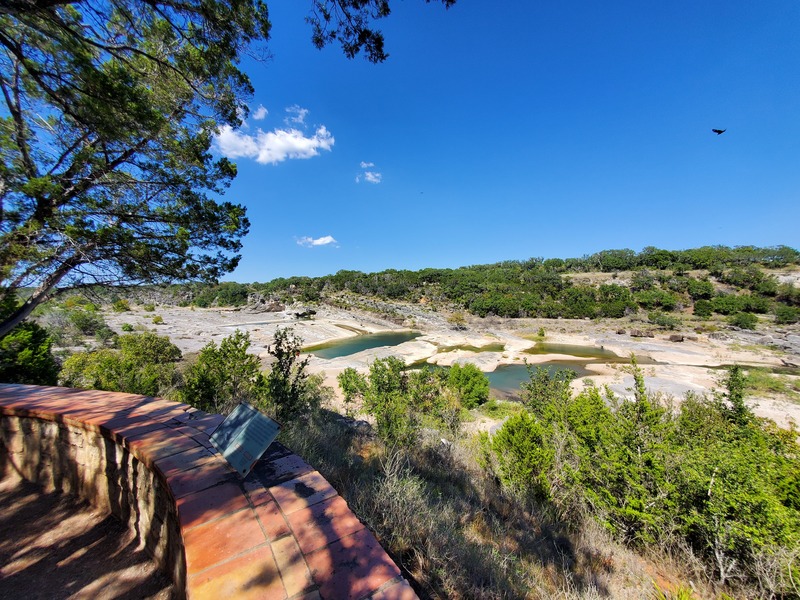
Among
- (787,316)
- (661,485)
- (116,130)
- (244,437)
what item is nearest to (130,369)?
(116,130)

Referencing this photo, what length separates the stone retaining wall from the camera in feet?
4.00

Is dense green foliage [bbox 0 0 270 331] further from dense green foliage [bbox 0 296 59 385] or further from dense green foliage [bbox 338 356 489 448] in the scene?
dense green foliage [bbox 338 356 489 448]

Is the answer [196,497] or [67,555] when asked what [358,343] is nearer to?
[67,555]

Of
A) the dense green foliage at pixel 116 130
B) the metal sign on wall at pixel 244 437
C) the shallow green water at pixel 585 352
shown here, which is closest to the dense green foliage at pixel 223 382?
the dense green foliage at pixel 116 130

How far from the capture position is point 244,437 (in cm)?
194

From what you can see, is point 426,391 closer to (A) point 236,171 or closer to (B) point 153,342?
(A) point 236,171

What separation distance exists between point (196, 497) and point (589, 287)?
202 ft

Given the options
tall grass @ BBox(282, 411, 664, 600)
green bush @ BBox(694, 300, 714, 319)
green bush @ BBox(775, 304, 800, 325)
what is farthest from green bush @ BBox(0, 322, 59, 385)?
green bush @ BBox(775, 304, 800, 325)

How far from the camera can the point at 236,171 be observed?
6191 mm

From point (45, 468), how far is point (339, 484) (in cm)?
255

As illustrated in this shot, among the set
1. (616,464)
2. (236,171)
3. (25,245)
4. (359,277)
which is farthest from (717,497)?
(359,277)

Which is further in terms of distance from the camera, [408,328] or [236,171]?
[408,328]

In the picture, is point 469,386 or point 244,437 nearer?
point 244,437

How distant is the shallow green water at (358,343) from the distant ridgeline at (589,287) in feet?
49.5
